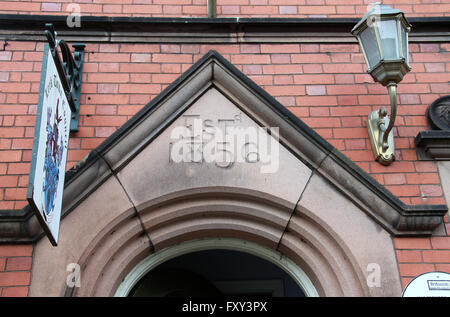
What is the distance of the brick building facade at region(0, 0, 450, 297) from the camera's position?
13.7 feet

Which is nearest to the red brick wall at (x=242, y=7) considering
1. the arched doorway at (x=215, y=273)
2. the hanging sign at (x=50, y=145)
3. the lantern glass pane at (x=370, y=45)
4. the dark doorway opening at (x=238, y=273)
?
the lantern glass pane at (x=370, y=45)

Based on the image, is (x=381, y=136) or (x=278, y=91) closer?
(x=381, y=136)

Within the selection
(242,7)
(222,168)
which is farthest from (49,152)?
(242,7)

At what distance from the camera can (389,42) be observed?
12.8 ft

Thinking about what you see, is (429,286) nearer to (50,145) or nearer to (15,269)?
(50,145)

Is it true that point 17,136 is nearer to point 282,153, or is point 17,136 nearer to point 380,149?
point 282,153

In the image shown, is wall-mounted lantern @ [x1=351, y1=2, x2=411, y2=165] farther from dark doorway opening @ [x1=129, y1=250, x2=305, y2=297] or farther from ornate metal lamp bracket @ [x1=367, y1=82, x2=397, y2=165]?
dark doorway opening @ [x1=129, y1=250, x2=305, y2=297]

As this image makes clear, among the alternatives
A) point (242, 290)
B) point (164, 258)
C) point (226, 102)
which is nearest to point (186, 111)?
point (226, 102)

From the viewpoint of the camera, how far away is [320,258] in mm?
3889

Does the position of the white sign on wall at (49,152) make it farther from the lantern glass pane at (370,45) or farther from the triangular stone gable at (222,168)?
the lantern glass pane at (370,45)

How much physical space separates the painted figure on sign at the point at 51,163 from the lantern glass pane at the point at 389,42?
7.04ft

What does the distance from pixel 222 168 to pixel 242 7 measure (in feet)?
5.18

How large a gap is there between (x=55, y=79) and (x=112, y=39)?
4.15 ft

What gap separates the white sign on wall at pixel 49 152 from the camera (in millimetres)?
2883
